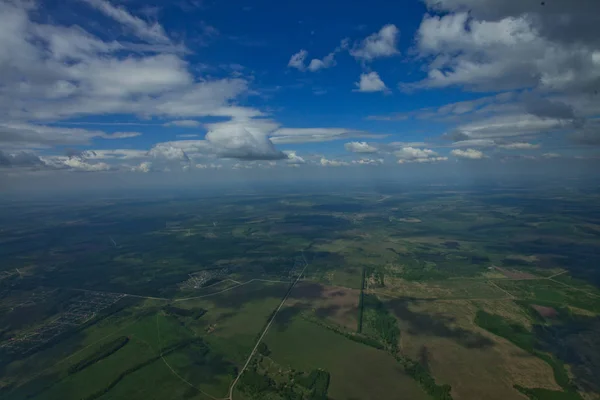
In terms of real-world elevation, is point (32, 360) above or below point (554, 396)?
below

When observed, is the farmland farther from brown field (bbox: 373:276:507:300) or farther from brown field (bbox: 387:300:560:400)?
brown field (bbox: 373:276:507:300)

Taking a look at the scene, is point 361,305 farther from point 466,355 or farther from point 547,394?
point 547,394

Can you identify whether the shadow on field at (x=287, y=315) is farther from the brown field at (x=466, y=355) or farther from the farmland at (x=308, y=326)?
the brown field at (x=466, y=355)

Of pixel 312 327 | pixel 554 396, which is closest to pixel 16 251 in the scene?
pixel 312 327

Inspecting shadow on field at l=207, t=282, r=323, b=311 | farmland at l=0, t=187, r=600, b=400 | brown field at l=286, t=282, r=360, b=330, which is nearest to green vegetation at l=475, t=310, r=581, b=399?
farmland at l=0, t=187, r=600, b=400

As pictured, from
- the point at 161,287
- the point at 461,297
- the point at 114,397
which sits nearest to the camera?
the point at 114,397

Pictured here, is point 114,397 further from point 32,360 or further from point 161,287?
point 161,287
